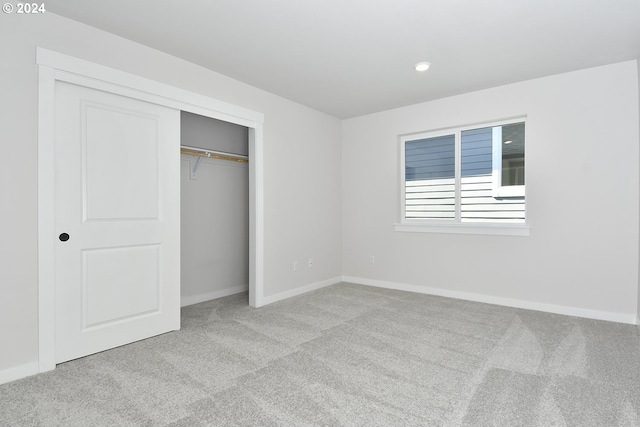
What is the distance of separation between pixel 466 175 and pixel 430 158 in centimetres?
53

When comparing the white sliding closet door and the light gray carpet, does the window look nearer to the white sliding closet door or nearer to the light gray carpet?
the light gray carpet

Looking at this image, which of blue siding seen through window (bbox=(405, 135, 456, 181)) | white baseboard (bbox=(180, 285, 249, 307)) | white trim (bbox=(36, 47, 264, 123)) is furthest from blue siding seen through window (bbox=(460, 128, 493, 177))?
white baseboard (bbox=(180, 285, 249, 307))

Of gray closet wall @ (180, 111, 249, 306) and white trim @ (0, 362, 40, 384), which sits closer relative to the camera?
white trim @ (0, 362, 40, 384)

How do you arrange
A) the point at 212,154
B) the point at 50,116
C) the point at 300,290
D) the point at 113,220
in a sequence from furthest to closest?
1. the point at 300,290
2. the point at 212,154
3. the point at 113,220
4. the point at 50,116

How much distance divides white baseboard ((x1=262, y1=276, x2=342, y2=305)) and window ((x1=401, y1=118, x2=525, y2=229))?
1367 millimetres

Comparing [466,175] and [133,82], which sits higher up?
[133,82]

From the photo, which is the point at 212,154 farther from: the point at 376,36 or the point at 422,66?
the point at 422,66

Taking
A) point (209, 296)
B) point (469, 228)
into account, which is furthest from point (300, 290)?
point (469, 228)

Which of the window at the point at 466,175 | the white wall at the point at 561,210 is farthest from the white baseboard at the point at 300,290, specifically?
the window at the point at 466,175

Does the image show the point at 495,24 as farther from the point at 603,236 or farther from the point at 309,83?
the point at 603,236

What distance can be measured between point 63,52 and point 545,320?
4.66m

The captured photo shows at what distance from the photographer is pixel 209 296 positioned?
4.23 m

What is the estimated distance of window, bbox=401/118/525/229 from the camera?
395cm

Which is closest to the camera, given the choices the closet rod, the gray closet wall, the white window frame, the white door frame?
the white door frame
